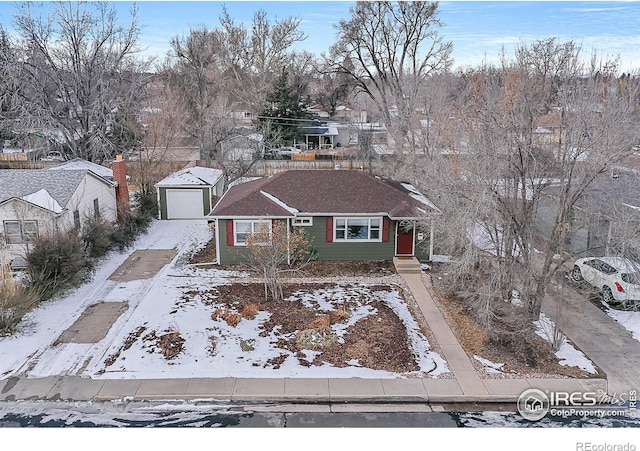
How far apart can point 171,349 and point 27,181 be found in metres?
10.9

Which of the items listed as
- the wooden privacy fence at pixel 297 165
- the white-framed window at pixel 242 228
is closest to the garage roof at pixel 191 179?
the wooden privacy fence at pixel 297 165

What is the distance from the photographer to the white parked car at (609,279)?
562 inches

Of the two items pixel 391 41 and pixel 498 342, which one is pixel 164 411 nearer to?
pixel 498 342

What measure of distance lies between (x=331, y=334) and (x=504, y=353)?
158 inches

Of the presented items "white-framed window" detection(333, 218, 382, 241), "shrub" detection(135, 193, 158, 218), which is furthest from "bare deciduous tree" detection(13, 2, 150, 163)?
"white-framed window" detection(333, 218, 382, 241)

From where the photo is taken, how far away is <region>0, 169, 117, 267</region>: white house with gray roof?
16.9m

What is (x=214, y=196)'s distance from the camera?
26438 millimetres

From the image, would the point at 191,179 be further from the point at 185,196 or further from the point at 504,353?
the point at 504,353

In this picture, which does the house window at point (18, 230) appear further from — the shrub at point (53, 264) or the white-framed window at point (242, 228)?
the white-framed window at point (242, 228)

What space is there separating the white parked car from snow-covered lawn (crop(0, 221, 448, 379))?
5901mm

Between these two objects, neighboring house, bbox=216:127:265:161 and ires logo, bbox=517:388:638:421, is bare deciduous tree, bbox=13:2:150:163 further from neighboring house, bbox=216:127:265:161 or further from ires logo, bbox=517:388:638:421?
ires logo, bbox=517:388:638:421

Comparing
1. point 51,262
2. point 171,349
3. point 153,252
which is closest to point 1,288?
point 51,262

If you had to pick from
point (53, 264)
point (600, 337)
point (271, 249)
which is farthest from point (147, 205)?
point (600, 337)

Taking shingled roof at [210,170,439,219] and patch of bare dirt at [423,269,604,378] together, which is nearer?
patch of bare dirt at [423,269,604,378]
